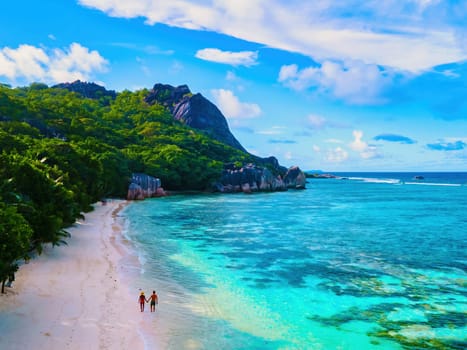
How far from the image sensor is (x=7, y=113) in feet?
303

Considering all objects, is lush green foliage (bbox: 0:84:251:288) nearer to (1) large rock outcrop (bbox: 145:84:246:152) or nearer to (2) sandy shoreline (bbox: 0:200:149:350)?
(2) sandy shoreline (bbox: 0:200:149:350)

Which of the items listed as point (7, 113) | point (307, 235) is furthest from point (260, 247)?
point (7, 113)

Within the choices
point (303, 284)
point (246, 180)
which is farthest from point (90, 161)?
point (246, 180)

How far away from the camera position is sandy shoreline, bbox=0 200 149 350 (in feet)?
49.6

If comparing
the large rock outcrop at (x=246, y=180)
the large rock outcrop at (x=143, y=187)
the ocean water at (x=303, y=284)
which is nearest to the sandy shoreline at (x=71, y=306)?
the ocean water at (x=303, y=284)

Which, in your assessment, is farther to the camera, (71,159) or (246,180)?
(246,180)

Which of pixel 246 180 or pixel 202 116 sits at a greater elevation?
pixel 202 116

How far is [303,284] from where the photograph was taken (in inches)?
987

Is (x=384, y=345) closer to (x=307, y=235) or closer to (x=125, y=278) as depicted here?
(x=125, y=278)

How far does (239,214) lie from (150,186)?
3375cm

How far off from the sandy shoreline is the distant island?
1.42 m

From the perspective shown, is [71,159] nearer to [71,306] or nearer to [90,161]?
[90,161]

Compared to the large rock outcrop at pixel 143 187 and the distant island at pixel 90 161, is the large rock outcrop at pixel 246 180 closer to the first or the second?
the distant island at pixel 90 161

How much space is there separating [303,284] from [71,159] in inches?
1749
